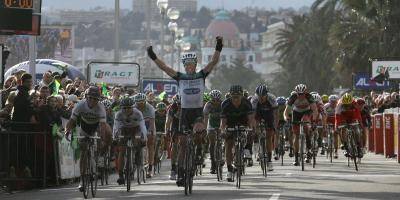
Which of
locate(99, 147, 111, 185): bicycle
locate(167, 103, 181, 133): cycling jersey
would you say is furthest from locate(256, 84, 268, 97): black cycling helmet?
locate(99, 147, 111, 185): bicycle

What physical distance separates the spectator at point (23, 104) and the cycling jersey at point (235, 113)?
3590 mm

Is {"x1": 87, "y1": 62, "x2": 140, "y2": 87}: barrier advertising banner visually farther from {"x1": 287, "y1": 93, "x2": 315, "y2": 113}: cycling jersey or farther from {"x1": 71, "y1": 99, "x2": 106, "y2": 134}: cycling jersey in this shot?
{"x1": 71, "y1": 99, "x2": 106, "y2": 134}: cycling jersey

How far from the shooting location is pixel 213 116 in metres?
25.4

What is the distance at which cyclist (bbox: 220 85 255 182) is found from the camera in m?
22.7

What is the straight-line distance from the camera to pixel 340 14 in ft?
277

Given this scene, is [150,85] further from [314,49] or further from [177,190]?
[314,49]

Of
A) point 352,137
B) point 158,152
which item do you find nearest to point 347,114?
point 352,137

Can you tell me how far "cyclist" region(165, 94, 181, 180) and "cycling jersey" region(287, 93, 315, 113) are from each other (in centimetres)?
337

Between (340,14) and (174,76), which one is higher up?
(340,14)

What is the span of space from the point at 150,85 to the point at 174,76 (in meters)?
40.0

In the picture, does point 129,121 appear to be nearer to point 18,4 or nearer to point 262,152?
point 18,4

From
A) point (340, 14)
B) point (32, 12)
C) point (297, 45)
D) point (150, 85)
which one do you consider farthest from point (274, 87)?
point (32, 12)

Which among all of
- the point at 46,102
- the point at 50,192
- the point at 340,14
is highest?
the point at 340,14

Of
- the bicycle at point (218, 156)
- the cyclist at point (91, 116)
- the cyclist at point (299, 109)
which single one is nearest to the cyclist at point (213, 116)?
the bicycle at point (218, 156)
